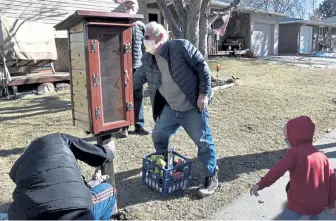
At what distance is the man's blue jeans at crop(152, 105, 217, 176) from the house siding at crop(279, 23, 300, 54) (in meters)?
27.0

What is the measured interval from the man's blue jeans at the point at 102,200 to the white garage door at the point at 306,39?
29.9 metres

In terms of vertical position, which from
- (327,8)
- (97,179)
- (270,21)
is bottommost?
(97,179)

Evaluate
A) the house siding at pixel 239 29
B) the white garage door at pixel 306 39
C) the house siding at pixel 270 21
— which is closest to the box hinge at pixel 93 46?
the house siding at pixel 239 29

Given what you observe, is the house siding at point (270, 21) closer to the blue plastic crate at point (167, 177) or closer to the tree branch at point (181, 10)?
the tree branch at point (181, 10)

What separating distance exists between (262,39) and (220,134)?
19.8m

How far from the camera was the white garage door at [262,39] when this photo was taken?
74.5ft

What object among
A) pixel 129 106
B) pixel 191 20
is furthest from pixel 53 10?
pixel 129 106

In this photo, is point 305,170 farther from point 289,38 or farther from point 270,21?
point 289,38

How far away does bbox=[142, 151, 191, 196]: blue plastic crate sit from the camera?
3328 millimetres

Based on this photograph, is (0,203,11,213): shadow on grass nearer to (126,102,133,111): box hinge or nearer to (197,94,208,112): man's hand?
(126,102,133,111): box hinge

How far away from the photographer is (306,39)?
30.3 m

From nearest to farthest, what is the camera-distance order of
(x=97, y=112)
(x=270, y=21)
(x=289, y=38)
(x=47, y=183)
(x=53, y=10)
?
(x=47, y=183) < (x=97, y=112) < (x=53, y=10) < (x=270, y=21) < (x=289, y=38)

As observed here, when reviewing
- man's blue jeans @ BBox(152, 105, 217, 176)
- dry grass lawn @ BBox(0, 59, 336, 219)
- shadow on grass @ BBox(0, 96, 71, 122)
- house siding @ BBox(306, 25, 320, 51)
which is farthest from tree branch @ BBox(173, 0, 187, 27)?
house siding @ BBox(306, 25, 320, 51)

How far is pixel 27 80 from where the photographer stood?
9.93 meters
